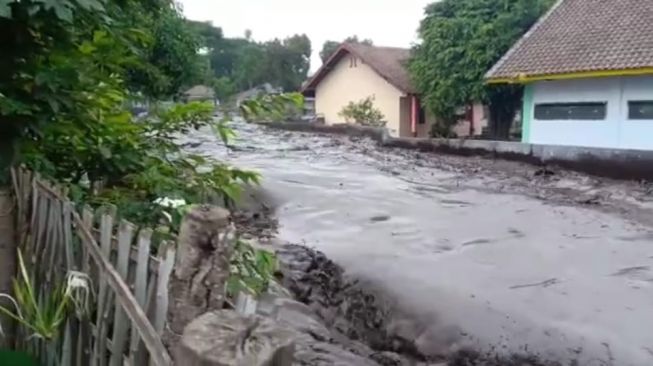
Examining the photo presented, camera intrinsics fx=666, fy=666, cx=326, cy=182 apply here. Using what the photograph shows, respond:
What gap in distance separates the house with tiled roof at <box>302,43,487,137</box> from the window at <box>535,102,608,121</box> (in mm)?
8468

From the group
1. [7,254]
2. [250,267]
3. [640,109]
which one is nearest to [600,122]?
[640,109]

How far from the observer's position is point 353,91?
93.7 ft

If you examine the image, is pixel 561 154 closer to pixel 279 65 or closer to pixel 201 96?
pixel 201 96

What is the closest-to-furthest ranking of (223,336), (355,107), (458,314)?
(223,336) → (458,314) → (355,107)

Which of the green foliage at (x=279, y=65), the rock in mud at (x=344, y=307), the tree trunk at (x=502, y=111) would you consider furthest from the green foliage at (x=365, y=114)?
the rock in mud at (x=344, y=307)

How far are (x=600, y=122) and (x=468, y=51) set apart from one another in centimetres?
713

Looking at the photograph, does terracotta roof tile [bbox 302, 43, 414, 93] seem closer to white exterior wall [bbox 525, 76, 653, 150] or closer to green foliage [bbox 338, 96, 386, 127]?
green foliage [bbox 338, 96, 386, 127]

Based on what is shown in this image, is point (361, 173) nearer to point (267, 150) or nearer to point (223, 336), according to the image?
point (267, 150)

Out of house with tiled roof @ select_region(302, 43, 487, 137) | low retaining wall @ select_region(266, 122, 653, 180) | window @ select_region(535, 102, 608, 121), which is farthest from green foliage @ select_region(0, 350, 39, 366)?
house with tiled roof @ select_region(302, 43, 487, 137)

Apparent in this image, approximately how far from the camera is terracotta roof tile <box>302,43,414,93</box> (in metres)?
26.0

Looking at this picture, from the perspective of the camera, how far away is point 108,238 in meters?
2.32

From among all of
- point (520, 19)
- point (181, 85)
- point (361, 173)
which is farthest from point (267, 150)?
point (520, 19)

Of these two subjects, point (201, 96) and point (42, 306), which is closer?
point (42, 306)

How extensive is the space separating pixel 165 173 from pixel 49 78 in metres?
0.82
